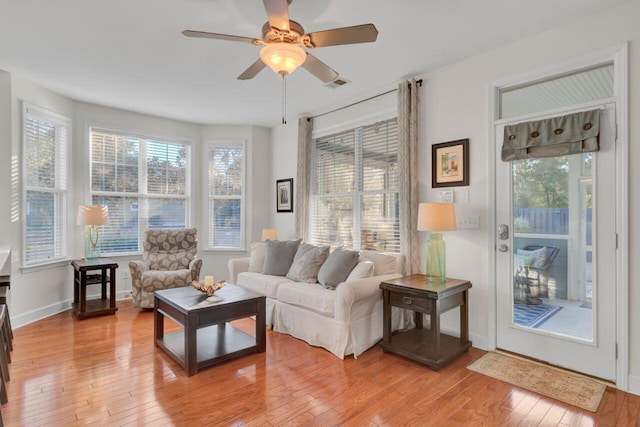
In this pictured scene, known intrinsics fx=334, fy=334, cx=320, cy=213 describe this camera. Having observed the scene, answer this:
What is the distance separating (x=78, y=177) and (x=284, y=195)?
292cm

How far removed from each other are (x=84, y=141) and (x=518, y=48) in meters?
5.36

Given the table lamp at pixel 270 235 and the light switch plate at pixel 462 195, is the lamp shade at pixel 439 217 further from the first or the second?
the table lamp at pixel 270 235

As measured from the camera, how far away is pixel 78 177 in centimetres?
464

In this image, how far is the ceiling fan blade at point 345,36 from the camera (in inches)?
78.0

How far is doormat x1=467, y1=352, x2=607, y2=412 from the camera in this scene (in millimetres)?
2323

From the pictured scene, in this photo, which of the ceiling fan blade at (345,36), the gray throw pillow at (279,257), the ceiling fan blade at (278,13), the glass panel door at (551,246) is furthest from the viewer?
the gray throw pillow at (279,257)

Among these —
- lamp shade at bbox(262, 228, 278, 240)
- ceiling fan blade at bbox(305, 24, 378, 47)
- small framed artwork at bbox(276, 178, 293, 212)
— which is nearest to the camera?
ceiling fan blade at bbox(305, 24, 378, 47)

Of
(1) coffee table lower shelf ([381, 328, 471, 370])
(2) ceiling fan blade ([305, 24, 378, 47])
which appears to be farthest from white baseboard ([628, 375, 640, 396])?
(2) ceiling fan blade ([305, 24, 378, 47])

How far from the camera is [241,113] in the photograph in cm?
509

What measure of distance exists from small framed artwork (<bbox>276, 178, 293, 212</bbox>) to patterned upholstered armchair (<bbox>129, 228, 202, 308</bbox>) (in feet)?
4.70

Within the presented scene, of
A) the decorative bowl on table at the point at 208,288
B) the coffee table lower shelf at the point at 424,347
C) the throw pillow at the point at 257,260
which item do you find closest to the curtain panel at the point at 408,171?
the coffee table lower shelf at the point at 424,347

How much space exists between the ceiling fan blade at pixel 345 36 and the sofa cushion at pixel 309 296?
2113 millimetres

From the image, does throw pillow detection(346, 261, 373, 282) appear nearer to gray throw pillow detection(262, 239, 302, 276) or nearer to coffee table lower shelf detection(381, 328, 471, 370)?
coffee table lower shelf detection(381, 328, 471, 370)

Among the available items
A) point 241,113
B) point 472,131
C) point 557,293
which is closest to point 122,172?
point 241,113
